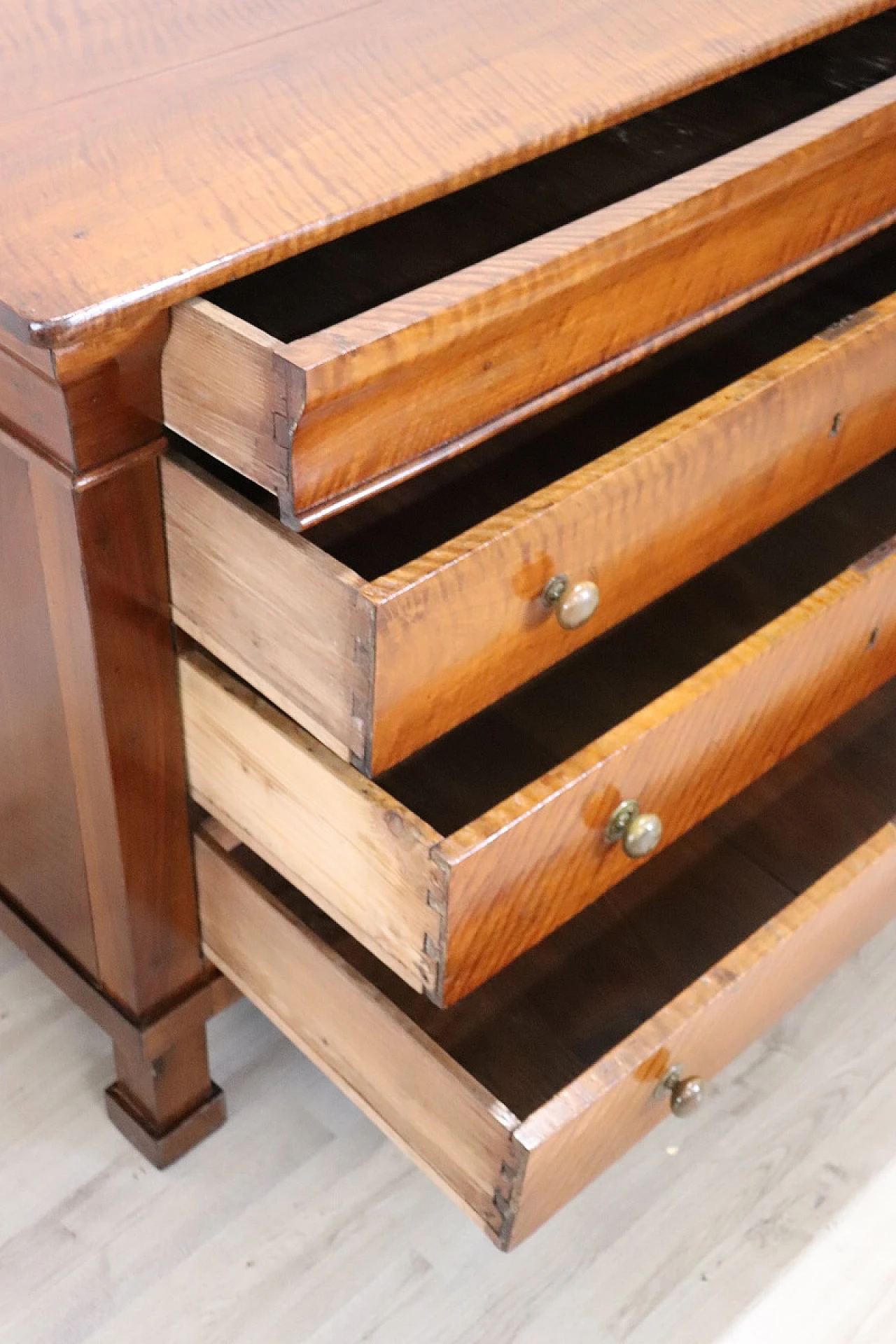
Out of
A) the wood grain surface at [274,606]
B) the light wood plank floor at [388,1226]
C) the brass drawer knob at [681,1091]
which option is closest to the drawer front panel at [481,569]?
the wood grain surface at [274,606]

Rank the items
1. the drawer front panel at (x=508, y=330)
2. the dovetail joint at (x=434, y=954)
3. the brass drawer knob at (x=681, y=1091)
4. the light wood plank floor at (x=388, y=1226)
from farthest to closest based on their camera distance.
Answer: the light wood plank floor at (x=388, y=1226) → the brass drawer knob at (x=681, y=1091) → the dovetail joint at (x=434, y=954) → the drawer front panel at (x=508, y=330)

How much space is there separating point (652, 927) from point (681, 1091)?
0.12 meters

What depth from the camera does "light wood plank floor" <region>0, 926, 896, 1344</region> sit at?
2.94 ft

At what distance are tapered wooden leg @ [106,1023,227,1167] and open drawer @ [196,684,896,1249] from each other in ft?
0.28

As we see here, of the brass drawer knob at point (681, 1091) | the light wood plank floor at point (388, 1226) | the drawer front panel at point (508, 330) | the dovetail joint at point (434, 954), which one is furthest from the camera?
the light wood plank floor at point (388, 1226)

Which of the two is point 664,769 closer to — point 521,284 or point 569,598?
point 569,598

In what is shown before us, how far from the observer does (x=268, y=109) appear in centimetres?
67

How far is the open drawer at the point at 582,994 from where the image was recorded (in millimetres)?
721

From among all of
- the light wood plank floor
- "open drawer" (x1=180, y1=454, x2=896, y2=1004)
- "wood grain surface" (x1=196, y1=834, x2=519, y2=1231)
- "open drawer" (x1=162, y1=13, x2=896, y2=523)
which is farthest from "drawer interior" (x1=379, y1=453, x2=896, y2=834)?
the light wood plank floor

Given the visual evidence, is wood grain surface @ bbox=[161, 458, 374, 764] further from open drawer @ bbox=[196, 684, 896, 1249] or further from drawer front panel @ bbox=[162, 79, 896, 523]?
open drawer @ bbox=[196, 684, 896, 1249]

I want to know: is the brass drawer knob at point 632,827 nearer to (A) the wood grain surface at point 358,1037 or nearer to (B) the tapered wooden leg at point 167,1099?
(A) the wood grain surface at point 358,1037

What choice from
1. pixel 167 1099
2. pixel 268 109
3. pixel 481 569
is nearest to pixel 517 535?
pixel 481 569

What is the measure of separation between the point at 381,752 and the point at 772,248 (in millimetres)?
355

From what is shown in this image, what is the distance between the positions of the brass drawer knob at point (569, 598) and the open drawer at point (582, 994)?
0.72ft
